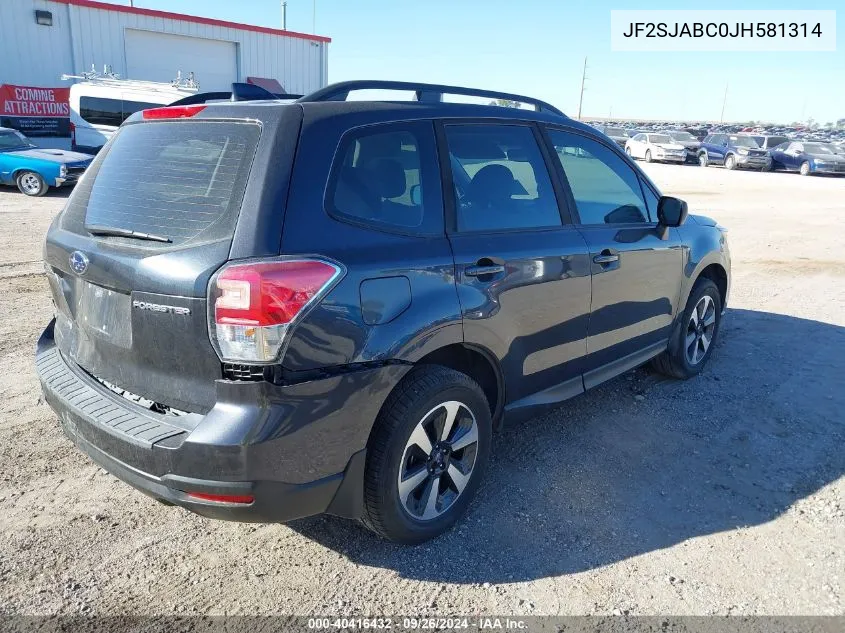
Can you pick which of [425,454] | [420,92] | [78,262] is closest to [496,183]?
[420,92]

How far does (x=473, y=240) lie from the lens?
310cm

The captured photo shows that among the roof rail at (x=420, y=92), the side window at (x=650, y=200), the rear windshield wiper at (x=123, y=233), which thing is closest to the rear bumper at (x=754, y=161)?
the side window at (x=650, y=200)

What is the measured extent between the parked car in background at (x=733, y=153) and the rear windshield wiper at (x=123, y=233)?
32.7 meters

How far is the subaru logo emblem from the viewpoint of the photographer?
2.79 meters

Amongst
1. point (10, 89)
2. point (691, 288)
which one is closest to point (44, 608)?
point (691, 288)

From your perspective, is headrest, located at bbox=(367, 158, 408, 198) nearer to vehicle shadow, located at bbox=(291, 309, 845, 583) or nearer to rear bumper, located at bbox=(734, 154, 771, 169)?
vehicle shadow, located at bbox=(291, 309, 845, 583)

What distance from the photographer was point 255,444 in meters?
2.36

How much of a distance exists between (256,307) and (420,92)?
4.89 feet

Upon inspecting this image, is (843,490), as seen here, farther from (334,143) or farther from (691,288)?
(334,143)

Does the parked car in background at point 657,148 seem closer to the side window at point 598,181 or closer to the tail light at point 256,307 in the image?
the side window at point 598,181

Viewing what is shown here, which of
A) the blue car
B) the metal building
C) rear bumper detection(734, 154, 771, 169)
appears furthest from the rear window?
rear bumper detection(734, 154, 771, 169)

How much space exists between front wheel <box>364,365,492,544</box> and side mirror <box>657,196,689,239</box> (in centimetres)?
197

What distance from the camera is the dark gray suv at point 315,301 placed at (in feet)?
7.86

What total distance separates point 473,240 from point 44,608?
2276 millimetres
